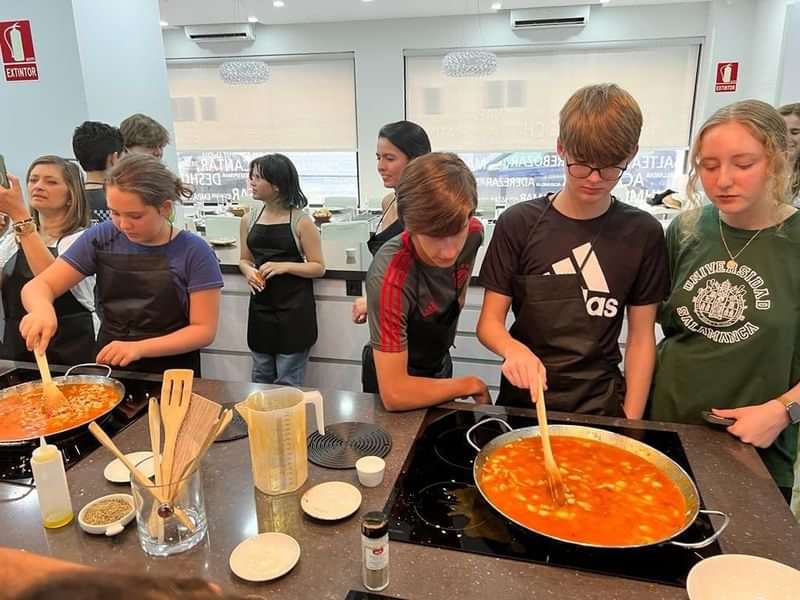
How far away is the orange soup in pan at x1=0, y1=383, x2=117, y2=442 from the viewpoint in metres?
1.13

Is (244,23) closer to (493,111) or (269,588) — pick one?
(493,111)

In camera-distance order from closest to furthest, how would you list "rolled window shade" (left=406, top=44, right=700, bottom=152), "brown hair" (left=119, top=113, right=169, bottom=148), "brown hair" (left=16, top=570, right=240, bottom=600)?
"brown hair" (left=16, top=570, right=240, bottom=600)
"brown hair" (left=119, top=113, right=169, bottom=148)
"rolled window shade" (left=406, top=44, right=700, bottom=152)

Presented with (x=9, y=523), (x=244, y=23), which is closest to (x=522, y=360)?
(x=9, y=523)

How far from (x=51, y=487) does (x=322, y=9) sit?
6070 millimetres

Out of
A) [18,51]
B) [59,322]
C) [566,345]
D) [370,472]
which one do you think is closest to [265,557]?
[370,472]

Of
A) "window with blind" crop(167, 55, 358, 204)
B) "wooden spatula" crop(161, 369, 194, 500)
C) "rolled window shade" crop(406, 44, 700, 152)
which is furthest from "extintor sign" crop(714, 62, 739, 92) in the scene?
"wooden spatula" crop(161, 369, 194, 500)

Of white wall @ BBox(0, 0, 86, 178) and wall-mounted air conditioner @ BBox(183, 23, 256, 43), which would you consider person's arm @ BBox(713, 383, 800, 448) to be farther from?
wall-mounted air conditioner @ BBox(183, 23, 256, 43)

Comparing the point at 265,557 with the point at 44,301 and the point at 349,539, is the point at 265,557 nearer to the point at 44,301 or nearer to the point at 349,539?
the point at 349,539

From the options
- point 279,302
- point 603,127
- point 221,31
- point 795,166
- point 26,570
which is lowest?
point 279,302

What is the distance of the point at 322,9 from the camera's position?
19.4 ft

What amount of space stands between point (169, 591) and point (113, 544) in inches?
29.6

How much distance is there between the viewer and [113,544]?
0.86 metres

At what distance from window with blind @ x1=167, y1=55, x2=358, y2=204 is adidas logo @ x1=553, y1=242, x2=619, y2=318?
20.0ft

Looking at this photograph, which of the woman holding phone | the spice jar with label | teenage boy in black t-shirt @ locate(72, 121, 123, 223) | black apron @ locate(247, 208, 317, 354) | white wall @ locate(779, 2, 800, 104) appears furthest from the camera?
white wall @ locate(779, 2, 800, 104)
